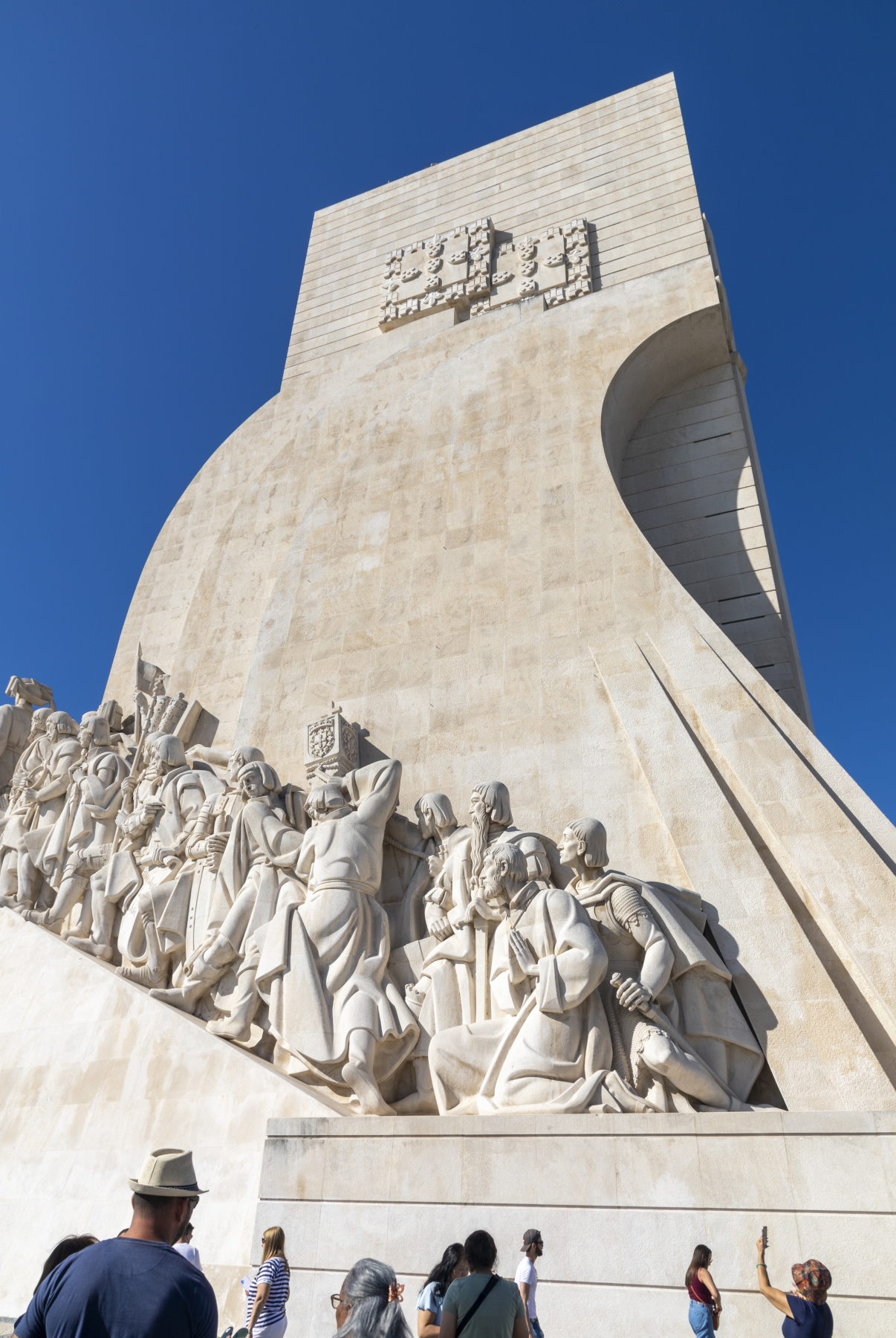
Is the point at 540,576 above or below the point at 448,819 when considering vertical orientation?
above

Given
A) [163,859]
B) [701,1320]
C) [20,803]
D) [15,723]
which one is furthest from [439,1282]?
[15,723]

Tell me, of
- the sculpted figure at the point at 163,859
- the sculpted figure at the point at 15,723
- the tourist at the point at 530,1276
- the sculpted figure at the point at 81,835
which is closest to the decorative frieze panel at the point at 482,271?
the sculpted figure at the point at 15,723

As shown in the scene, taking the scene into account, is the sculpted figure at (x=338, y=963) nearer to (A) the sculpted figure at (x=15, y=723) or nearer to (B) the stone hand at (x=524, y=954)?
(B) the stone hand at (x=524, y=954)

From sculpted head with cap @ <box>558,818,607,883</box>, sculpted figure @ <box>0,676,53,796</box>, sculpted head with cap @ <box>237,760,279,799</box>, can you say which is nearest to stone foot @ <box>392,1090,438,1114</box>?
sculpted head with cap @ <box>558,818,607,883</box>

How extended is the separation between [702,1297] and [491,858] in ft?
7.43

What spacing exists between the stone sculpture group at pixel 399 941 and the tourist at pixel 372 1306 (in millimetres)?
2710

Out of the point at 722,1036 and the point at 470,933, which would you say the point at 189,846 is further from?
the point at 722,1036

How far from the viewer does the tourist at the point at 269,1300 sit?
9.12 ft

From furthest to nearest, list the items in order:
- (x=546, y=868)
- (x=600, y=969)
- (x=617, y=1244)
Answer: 1. (x=546, y=868)
2. (x=600, y=969)
3. (x=617, y=1244)

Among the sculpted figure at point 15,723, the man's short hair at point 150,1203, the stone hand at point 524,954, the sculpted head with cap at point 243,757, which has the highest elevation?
the sculpted figure at point 15,723

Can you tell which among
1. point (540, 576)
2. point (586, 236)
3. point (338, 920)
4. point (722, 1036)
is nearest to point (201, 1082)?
point (338, 920)

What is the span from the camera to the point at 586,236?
403 inches

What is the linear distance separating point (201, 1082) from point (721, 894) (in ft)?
9.45

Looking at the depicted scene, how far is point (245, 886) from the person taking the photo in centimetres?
577
